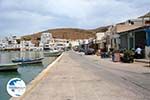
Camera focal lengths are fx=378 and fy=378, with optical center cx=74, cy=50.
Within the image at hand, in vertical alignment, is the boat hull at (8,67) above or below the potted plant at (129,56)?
below

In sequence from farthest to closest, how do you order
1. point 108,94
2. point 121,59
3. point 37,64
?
point 37,64 → point 121,59 → point 108,94

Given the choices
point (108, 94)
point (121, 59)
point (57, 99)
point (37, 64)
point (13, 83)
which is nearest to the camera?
point (13, 83)

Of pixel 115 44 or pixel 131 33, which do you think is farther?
pixel 115 44

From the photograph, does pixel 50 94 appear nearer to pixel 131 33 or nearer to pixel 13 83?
pixel 13 83

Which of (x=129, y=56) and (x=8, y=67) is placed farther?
(x=8, y=67)

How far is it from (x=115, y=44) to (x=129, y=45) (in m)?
23.3

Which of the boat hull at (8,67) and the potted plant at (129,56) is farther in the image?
the boat hull at (8,67)

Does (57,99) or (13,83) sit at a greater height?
(13,83)

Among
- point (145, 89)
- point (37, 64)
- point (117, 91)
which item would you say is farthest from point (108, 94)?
point (37, 64)

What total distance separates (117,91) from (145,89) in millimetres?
1319

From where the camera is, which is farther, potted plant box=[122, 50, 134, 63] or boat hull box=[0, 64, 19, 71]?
boat hull box=[0, 64, 19, 71]

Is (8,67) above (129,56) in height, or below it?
below

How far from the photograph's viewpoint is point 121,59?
153 ft

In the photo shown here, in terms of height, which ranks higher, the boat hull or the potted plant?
the potted plant
